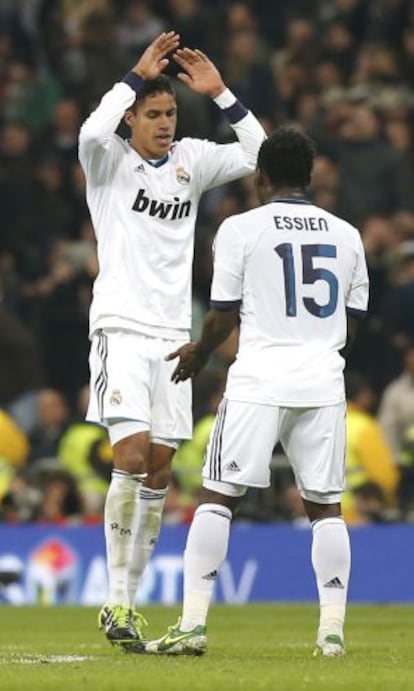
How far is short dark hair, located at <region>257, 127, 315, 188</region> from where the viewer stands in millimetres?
9445

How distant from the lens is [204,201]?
2034cm

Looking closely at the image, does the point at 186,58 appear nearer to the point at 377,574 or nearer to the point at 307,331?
the point at 307,331

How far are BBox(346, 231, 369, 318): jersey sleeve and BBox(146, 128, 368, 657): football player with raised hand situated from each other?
8 centimetres

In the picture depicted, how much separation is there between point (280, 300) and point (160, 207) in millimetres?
1354

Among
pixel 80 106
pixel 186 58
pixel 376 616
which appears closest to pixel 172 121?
pixel 186 58

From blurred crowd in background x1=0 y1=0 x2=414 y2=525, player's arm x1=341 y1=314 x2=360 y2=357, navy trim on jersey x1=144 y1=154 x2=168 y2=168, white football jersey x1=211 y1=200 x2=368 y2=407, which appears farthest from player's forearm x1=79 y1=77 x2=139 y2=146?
→ blurred crowd in background x1=0 y1=0 x2=414 y2=525

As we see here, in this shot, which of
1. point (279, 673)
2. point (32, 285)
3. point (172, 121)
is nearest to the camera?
point (279, 673)

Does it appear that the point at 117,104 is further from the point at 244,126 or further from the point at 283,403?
the point at 283,403

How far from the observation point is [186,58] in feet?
34.8

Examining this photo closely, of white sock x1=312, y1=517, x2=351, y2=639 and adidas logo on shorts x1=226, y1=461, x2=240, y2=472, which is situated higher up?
adidas logo on shorts x1=226, y1=461, x2=240, y2=472

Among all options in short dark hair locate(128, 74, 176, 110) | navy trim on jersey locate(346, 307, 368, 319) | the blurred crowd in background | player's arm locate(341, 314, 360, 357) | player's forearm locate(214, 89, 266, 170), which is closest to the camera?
navy trim on jersey locate(346, 307, 368, 319)

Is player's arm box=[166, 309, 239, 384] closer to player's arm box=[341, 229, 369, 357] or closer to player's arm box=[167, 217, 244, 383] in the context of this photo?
player's arm box=[167, 217, 244, 383]

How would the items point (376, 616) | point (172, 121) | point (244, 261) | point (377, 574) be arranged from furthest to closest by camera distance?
point (377, 574) → point (376, 616) → point (172, 121) → point (244, 261)

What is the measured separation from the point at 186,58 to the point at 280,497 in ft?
23.7
